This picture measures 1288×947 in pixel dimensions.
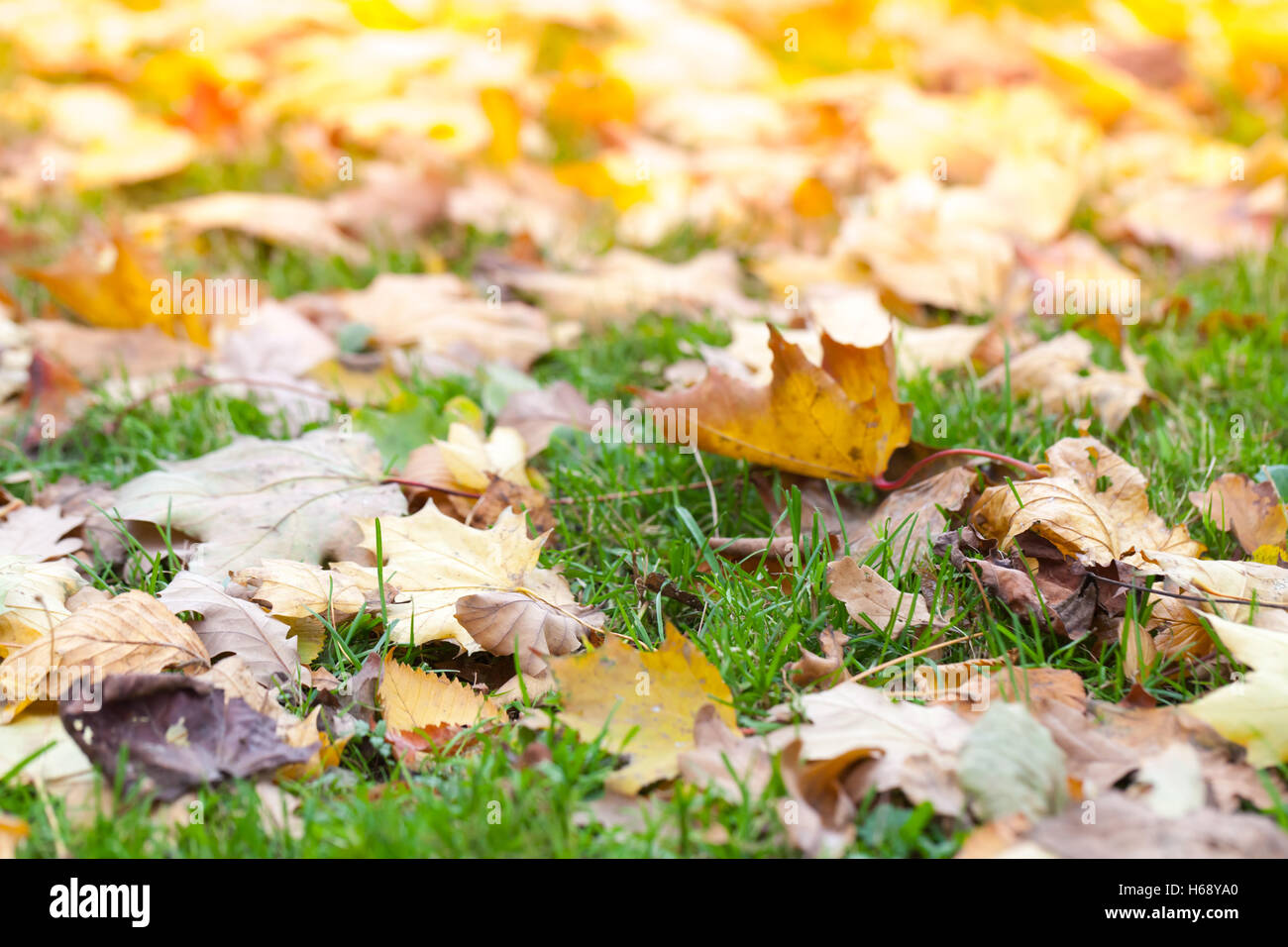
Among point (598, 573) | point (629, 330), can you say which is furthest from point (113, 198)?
point (598, 573)

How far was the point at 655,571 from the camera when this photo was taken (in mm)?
1789

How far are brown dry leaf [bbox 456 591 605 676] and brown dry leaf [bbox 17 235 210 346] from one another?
1.47 metres

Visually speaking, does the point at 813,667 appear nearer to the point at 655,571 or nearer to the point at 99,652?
the point at 655,571

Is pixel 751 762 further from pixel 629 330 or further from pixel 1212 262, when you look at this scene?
pixel 1212 262

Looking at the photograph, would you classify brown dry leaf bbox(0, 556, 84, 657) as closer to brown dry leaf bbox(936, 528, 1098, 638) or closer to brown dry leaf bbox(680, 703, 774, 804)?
brown dry leaf bbox(680, 703, 774, 804)

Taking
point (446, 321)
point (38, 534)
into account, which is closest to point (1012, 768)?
point (38, 534)

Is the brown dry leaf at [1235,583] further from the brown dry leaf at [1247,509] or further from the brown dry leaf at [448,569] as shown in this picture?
the brown dry leaf at [448,569]

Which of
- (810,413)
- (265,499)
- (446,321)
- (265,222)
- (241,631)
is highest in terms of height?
(265,222)

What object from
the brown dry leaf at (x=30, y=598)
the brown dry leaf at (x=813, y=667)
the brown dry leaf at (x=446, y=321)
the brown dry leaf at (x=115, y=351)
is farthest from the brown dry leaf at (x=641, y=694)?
the brown dry leaf at (x=115, y=351)

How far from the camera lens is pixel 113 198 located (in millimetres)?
3496

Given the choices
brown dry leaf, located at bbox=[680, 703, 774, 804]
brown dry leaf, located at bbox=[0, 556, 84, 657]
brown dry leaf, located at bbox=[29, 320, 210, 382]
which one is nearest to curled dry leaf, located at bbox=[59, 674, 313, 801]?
brown dry leaf, located at bbox=[0, 556, 84, 657]

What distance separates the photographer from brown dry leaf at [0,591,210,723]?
1.45 metres

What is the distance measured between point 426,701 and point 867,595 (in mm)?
662
